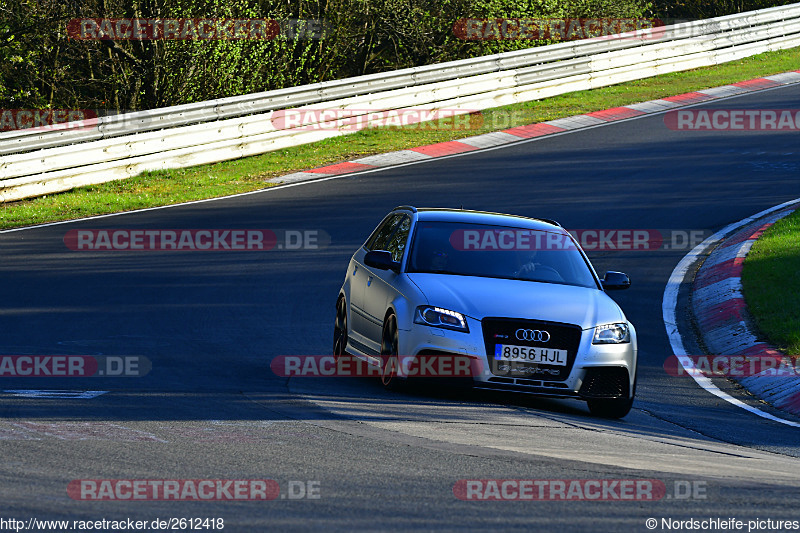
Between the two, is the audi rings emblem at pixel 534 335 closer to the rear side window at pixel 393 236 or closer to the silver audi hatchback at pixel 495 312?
the silver audi hatchback at pixel 495 312

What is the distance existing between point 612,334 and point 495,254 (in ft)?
4.61

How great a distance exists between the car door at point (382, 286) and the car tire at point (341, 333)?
1.92 feet

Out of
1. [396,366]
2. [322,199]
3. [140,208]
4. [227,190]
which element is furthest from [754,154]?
[396,366]

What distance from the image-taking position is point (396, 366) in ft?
31.0

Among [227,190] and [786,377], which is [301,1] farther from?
[786,377]

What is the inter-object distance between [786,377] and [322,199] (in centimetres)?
1039

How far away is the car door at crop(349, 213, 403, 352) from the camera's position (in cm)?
→ 1046

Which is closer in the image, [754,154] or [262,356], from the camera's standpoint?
[262,356]

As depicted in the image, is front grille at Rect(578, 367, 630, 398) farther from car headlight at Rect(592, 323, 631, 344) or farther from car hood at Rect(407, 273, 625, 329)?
car hood at Rect(407, 273, 625, 329)
